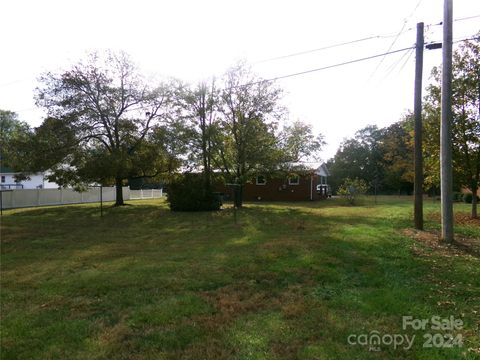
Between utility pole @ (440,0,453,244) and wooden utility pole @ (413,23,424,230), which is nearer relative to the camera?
utility pole @ (440,0,453,244)

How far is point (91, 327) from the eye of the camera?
4609 millimetres

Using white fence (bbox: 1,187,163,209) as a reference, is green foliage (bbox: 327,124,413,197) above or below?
above

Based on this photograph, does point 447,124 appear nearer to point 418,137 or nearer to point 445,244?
point 418,137

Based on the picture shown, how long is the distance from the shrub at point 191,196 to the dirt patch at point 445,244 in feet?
44.1

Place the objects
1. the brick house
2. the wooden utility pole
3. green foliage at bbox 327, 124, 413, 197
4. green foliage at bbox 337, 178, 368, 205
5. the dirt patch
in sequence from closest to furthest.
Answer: the dirt patch < the wooden utility pole < green foliage at bbox 337, 178, 368, 205 < the brick house < green foliage at bbox 327, 124, 413, 197

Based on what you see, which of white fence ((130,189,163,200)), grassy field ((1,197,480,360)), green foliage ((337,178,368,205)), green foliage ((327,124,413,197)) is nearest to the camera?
grassy field ((1,197,480,360))

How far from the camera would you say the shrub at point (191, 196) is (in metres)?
22.8

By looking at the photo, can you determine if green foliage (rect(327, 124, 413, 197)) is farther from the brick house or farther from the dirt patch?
the dirt patch

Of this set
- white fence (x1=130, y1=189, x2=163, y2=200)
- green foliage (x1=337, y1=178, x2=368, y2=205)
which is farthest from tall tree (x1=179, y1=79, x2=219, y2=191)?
white fence (x1=130, y1=189, x2=163, y2=200)

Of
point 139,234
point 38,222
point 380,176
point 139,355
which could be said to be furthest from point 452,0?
point 380,176

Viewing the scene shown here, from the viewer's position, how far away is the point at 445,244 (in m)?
9.41

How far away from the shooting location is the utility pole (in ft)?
31.3

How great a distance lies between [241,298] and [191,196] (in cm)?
1757

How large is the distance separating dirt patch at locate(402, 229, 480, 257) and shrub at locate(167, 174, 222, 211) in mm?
13446
